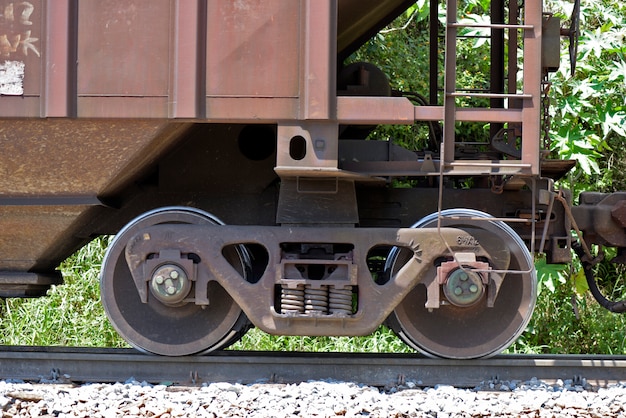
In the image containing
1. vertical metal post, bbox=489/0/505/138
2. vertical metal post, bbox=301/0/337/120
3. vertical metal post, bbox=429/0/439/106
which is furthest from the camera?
vertical metal post, bbox=429/0/439/106

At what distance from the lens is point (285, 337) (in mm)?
8672

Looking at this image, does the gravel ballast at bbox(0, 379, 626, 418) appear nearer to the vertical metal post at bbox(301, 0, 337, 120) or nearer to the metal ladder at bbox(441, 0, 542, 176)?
the metal ladder at bbox(441, 0, 542, 176)

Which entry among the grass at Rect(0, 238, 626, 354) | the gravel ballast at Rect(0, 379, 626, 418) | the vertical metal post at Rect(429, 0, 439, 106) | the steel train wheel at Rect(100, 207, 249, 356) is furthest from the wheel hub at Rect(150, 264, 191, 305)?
the grass at Rect(0, 238, 626, 354)

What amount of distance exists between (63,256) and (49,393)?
1429mm

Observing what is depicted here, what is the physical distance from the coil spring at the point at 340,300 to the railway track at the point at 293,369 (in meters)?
0.34

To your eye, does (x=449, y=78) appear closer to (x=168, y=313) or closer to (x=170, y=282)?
(x=170, y=282)

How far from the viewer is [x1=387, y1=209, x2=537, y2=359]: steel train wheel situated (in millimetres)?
5691

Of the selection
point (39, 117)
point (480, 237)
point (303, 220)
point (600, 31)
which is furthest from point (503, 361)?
point (600, 31)

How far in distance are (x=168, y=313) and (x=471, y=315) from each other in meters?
2.09

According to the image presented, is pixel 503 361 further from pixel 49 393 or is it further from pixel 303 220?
pixel 49 393

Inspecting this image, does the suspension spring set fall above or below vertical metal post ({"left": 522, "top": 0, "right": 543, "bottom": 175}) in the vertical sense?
below

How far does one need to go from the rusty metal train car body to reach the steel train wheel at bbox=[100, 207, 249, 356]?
0.05 feet

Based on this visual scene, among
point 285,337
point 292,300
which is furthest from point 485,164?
point 285,337

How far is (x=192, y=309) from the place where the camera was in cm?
585
